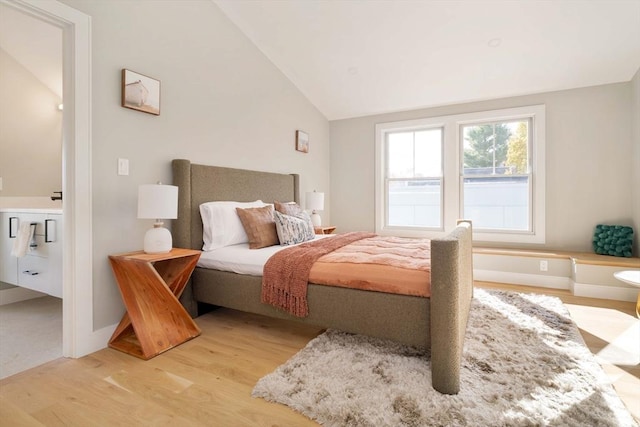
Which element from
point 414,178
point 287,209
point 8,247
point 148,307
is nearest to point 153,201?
point 148,307

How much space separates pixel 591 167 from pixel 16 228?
19.2ft

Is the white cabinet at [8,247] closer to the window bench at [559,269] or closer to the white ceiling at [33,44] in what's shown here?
the white ceiling at [33,44]

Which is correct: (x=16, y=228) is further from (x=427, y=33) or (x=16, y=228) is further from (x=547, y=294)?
(x=547, y=294)

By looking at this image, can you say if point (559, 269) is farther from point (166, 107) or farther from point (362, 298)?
point (166, 107)

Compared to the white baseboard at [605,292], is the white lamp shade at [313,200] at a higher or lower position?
higher

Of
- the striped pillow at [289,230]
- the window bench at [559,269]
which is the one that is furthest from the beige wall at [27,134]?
the window bench at [559,269]

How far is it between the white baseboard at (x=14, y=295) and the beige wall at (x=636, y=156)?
625 centimetres

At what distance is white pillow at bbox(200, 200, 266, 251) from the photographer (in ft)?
9.03

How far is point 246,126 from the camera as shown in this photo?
11.5 feet

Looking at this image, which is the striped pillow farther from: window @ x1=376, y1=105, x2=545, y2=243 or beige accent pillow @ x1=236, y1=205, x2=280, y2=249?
window @ x1=376, y1=105, x2=545, y2=243

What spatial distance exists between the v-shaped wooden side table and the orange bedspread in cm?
98

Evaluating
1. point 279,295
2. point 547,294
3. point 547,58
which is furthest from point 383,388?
point 547,58

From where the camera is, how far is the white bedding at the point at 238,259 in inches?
93.3

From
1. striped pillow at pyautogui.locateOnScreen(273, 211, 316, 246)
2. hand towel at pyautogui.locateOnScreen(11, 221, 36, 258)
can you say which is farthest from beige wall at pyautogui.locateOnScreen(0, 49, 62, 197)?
striped pillow at pyautogui.locateOnScreen(273, 211, 316, 246)
